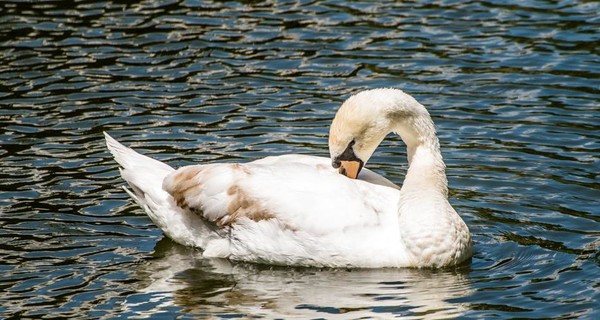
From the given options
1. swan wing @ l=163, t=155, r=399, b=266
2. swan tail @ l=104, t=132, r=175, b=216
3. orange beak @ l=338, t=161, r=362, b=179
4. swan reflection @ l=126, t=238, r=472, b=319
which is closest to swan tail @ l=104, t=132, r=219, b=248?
swan tail @ l=104, t=132, r=175, b=216

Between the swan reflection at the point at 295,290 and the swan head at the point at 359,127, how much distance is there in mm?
936

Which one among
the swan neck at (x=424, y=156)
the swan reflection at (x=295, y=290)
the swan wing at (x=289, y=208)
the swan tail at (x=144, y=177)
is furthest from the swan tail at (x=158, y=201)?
the swan neck at (x=424, y=156)

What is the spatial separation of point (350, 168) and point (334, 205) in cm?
59

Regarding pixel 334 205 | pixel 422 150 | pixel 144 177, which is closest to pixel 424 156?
pixel 422 150

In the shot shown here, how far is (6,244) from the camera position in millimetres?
10211

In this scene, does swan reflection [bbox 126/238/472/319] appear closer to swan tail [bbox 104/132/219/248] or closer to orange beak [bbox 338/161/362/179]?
swan tail [bbox 104/132/219/248]

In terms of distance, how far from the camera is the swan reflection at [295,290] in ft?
29.0

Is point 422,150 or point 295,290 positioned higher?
point 422,150

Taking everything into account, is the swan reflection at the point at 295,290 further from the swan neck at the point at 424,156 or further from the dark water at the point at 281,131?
the swan neck at the point at 424,156

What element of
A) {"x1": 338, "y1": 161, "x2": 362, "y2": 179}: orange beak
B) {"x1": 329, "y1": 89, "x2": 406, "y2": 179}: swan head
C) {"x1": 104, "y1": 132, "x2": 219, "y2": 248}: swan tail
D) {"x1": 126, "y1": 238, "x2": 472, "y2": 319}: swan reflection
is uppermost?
{"x1": 329, "y1": 89, "x2": 406, "y2": 179}: swan head

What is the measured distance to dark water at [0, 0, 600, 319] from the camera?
30.3 feet

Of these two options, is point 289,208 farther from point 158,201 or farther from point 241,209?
point 158,201

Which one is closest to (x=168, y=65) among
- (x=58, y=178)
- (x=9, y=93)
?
(x=9, y=93)

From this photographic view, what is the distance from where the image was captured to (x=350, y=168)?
10.2 meters
